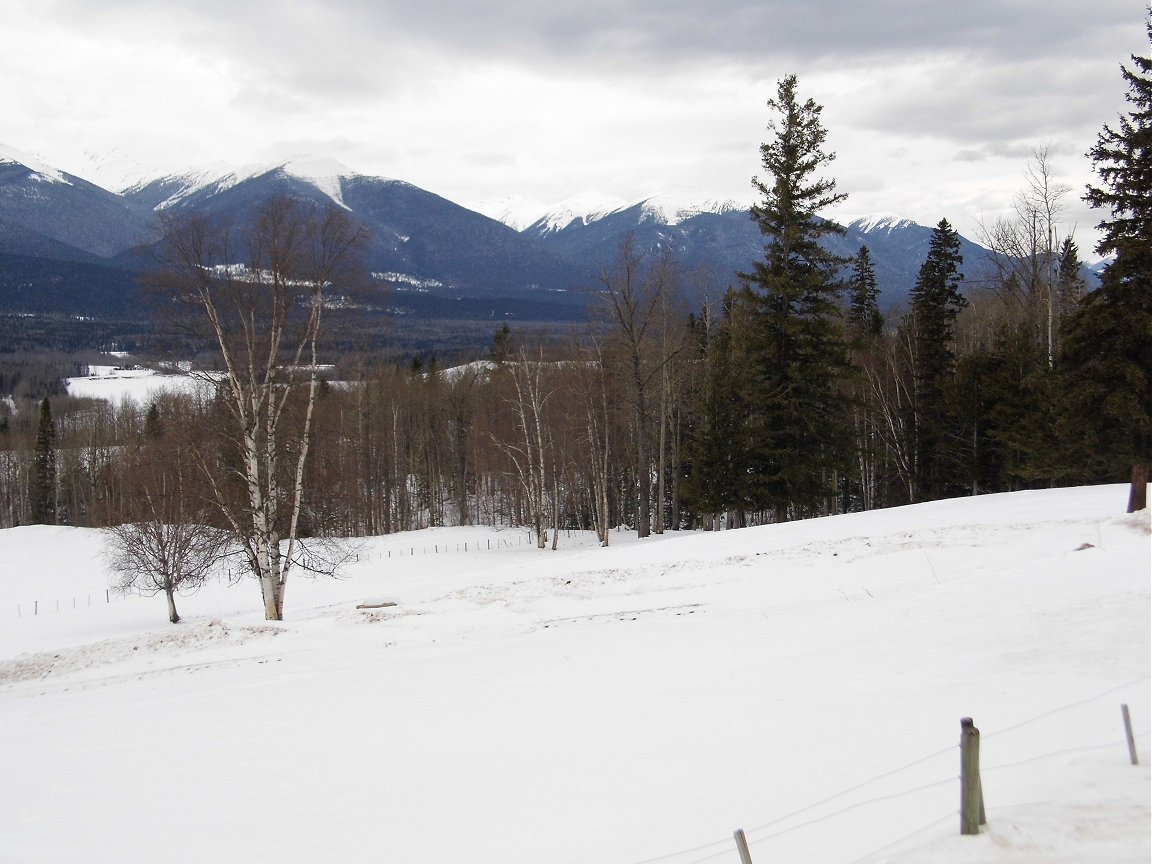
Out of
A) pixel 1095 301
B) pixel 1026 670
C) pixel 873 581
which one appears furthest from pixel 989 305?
pixel 1026 670

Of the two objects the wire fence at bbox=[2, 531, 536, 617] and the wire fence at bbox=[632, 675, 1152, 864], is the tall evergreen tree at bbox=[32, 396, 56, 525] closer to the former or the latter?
the wire fence at bbox=[2, 531, 536, 617]

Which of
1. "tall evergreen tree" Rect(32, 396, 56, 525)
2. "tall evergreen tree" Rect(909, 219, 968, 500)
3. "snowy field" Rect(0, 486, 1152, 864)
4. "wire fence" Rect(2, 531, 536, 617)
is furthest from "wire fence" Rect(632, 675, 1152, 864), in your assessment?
"tall evergreen tree" Rect(32, 396, 56, 525)

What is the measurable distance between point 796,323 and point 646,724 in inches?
930

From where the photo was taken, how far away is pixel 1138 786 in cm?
541

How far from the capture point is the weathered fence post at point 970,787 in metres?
4.63

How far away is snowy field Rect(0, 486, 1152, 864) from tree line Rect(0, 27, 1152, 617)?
259 inches

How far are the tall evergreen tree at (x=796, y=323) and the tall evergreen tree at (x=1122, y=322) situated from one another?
7796 millimetres

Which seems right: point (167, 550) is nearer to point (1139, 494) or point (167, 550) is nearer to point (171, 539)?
point (171, 539)

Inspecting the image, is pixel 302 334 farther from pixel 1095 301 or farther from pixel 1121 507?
pixel 1095 301

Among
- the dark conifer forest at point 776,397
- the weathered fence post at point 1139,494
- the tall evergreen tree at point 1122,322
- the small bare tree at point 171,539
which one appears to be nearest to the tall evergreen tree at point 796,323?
the dark conifer forest at point 776,397

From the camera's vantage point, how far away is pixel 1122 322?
85.0 ft

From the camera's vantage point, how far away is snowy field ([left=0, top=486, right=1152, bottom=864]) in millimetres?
6352

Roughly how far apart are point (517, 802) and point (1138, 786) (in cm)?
481

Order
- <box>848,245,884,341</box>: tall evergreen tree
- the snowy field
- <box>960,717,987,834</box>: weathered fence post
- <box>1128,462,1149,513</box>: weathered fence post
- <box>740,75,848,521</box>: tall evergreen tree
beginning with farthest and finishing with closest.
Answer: <box>848,245,884,341</box>: tall evergreen tree
<box>740,75,848,521</box>: tall evergreen tree
<box>1128,462,1149,513</box>: weathered fence post
the snowy field
<box>960,717,987,834</box>: weathered fence post
